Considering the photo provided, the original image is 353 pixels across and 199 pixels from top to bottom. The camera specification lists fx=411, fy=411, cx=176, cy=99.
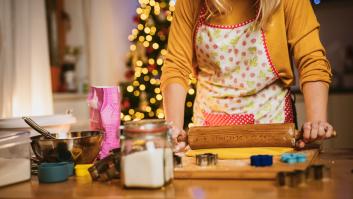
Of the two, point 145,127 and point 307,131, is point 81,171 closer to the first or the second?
point 145,127

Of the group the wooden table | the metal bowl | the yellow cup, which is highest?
the metal bowl

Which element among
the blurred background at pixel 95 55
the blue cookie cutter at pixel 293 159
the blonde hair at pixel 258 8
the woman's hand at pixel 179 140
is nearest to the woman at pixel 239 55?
the blonde hair at pixel 258 8

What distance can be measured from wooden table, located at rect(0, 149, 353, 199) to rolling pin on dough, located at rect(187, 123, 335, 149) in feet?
0.44

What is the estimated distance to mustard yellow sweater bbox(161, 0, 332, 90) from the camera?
1191 millimetres

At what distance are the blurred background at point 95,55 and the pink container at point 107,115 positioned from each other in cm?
126

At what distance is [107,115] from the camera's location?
46.4 inches

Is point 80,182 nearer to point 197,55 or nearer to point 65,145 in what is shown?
point 65,145

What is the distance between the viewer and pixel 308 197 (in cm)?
A: 69

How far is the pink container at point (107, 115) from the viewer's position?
3.86ft

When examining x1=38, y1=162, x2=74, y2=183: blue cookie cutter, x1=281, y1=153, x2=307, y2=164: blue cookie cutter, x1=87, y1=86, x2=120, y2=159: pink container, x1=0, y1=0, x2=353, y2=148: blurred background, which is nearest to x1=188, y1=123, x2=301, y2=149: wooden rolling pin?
x1=281, y1=153, x2=307, y2=164: blue cookie cutter

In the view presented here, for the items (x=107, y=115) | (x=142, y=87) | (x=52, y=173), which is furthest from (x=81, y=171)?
(x=142, y=87)

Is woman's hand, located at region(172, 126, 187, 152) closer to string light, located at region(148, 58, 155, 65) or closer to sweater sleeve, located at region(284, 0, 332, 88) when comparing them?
sweater sleeve, located at region(284, 0, 332, 88)

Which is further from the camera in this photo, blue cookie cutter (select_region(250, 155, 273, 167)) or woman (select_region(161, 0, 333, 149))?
woman (select_region(161, 0, 333, 149))

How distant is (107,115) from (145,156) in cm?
43
